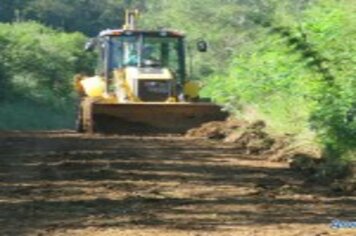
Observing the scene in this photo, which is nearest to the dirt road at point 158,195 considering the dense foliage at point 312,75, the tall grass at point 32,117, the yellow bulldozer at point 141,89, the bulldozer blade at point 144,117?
the dense foliage at point 312,75

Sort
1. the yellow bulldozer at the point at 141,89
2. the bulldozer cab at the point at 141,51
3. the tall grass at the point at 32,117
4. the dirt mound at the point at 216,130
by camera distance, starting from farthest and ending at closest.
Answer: the tall grass at the point at 32,117 < the bulldozer cab at the point at 141,51 < the yellow bulldozer at the point at 141,89 < the dirt mound at the point at 216,130

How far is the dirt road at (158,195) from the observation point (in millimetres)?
8516

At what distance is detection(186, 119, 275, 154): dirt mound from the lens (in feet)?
54.0

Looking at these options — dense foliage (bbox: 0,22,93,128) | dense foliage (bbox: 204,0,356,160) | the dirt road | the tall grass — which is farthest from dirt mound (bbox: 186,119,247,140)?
dense foliage (bbox: 0,22,93,128)

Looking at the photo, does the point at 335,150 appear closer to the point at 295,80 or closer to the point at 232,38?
the point at 295,80

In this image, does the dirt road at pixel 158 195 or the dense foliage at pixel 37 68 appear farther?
the dense foliage at pixel 37 68

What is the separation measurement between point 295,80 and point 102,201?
672cm

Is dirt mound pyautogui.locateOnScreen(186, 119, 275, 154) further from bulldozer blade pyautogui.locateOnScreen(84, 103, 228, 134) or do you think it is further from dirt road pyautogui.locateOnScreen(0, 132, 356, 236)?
dirt road pyautogui.locateOnScreen(0, 132, 356, 236)

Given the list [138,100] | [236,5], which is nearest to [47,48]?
[236,5]

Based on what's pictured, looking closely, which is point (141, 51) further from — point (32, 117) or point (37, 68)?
point (37, 68)

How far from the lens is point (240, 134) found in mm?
18328

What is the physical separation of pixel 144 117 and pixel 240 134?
240 cm

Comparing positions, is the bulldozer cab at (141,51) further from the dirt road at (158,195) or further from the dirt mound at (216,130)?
the dirt road at (158,195)

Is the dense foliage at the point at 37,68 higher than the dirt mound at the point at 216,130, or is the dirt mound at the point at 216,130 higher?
the dense foliage at the point at 37,68
